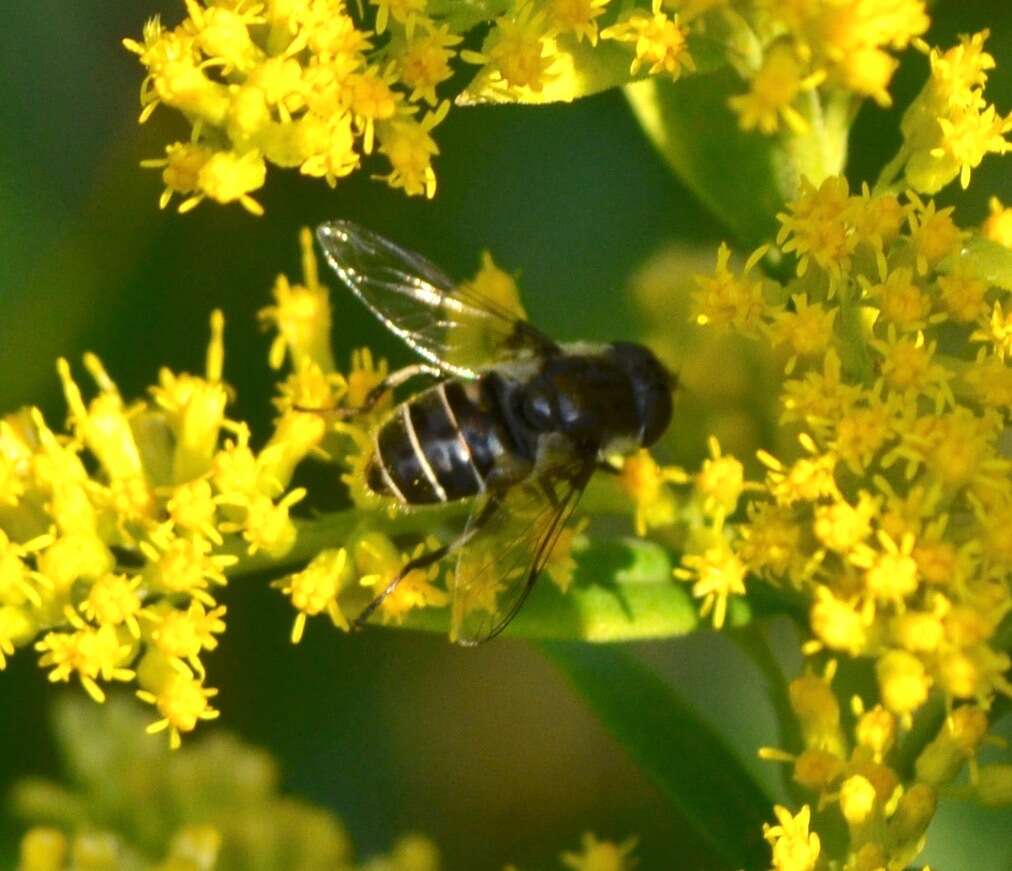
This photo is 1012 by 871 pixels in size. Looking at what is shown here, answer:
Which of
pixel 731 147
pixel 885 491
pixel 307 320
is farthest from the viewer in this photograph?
pixel 307 320

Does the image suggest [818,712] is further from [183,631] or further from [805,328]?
[183,631]

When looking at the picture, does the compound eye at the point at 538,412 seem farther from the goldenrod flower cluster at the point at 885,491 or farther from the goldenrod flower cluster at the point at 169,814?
the goldenrod flower cluster at the point at 169,814

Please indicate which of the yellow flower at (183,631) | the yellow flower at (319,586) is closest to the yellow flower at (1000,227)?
the yellow flower at (319,586)

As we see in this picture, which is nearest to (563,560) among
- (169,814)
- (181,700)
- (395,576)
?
(395,576)

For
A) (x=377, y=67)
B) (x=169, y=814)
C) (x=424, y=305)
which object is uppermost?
(x=377, y=67)

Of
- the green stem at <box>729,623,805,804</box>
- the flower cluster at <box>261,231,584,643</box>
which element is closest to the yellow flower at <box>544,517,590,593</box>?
the flower cluster at <box>261,231,584,643</box>

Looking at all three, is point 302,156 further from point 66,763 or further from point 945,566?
point 66,763

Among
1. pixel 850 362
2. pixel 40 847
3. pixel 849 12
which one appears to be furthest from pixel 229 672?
pixel 849 12
